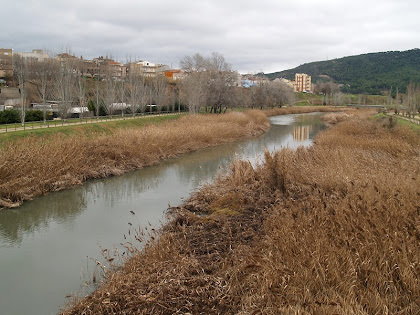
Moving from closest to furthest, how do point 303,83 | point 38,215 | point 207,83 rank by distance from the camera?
1. point 38,215
2. point 207,83
3. point 303,83

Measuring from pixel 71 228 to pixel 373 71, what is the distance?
491 ft

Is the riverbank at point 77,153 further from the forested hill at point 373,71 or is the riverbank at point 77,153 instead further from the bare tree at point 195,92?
the forested hill at point 373,71

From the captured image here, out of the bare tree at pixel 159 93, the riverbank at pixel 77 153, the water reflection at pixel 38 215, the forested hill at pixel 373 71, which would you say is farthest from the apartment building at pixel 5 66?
the forested hill at pixel 373 71

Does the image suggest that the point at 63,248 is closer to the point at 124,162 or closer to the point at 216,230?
the point at 216,230

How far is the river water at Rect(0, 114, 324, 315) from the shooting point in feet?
21.8

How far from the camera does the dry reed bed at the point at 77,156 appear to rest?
1188 cm

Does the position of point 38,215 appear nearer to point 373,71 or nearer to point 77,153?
point 77,153

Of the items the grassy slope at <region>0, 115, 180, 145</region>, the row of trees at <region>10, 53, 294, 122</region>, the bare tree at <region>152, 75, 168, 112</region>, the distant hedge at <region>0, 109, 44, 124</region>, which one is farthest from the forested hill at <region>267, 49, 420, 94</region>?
the distant hedge at <region>0, 109, 44, 124</region>

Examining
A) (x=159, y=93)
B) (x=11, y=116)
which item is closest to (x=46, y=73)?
(x=159, y=93)

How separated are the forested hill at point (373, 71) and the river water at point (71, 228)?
109572 millimetres

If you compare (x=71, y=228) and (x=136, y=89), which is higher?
(x=136, y=89)

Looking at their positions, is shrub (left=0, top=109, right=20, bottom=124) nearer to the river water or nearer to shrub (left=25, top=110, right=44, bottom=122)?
shrub (left=25, top=110, right=44, bottom=122)

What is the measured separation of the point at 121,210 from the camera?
1148cm

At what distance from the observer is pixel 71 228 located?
9.98 meters
